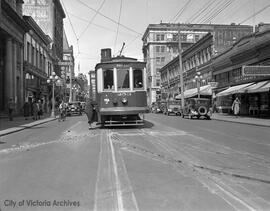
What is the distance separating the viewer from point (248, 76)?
34031 millimetres

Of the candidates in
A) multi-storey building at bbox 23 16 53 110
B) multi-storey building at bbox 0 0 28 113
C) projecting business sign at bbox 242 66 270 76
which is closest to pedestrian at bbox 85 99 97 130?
projecting business sign at bbox 242 66 270 76

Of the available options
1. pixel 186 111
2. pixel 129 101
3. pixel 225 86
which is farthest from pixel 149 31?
pixel 129 101

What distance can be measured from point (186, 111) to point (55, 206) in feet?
102

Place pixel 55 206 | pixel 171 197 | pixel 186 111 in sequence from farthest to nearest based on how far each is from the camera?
pixel 186 111, pixel 171 197, pixel 55 206

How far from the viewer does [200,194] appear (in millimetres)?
6375

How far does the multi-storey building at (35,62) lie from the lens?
151 feet

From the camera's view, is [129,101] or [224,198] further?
[129,101]

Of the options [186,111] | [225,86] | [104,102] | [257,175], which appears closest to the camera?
[257,175]

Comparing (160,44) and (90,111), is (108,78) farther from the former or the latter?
(160,44)

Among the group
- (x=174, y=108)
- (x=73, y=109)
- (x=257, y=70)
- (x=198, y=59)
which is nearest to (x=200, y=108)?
(x=257, y=70)

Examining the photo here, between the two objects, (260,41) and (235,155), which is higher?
(260,41)

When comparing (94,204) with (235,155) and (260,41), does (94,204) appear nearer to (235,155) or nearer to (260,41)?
(235,155)

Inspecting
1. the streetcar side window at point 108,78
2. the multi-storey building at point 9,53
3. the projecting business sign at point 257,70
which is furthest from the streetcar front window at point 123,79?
the multi-storey building at point 9,53

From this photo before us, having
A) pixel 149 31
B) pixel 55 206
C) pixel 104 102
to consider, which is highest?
pixel 149 31
